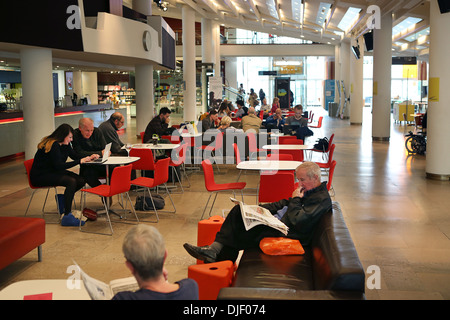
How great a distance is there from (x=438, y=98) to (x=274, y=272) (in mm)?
7029

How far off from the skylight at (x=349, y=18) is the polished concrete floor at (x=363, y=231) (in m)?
8.94

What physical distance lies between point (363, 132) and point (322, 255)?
17298 mm

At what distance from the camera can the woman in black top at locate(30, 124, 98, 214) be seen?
665 centimetres

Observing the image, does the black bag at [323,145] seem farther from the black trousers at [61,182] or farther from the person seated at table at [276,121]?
the black trousers at [61,182]

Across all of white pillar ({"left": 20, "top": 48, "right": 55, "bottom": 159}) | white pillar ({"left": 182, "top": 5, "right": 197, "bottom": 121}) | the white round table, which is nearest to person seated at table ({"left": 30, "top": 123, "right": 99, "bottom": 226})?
the white round table

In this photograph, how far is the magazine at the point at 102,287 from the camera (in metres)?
2.42

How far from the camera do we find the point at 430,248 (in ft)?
18.4

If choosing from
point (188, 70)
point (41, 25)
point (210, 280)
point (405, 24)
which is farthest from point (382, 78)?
point (210, 280)

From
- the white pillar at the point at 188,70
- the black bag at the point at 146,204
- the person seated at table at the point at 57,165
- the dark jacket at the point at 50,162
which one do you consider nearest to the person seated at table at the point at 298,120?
the black bag at the point at 146,204

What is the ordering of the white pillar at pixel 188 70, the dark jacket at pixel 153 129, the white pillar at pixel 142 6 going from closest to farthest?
the dark jacket at pixel 153 129, the white pillar at pixel 142 6, the white pillar at pixel 188 70

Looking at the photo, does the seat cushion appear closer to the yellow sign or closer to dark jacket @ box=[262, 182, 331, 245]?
→ dark jacket @ box=[262, 182, 331, 245]

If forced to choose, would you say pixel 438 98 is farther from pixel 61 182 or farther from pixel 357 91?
pixel 357 91

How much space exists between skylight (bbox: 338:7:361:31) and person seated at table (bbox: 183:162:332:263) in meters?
14.5

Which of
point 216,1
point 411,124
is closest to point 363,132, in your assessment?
point 411,124
